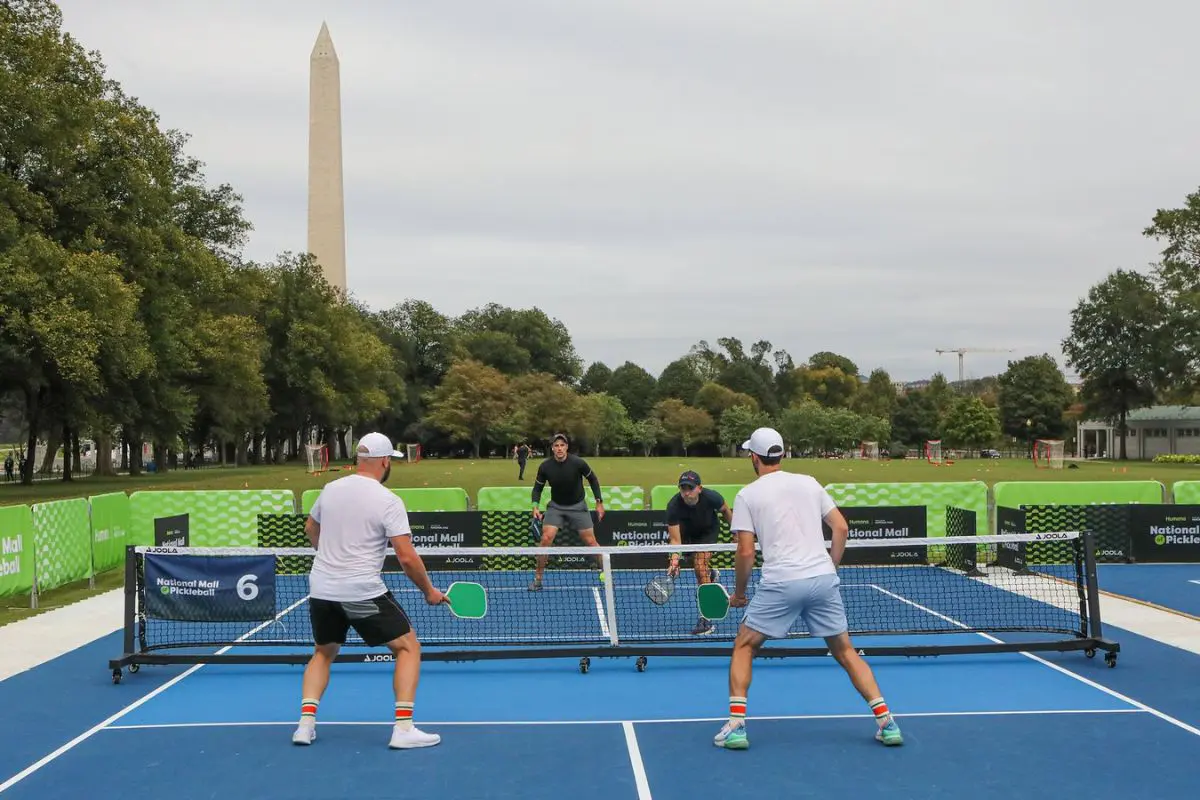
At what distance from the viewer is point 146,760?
7.20m

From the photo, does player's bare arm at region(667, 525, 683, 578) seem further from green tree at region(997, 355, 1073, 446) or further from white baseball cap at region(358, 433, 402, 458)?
green tree at region(997, 355, 1073, 446)

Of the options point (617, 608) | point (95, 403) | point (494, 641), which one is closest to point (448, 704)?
point (494, 641)

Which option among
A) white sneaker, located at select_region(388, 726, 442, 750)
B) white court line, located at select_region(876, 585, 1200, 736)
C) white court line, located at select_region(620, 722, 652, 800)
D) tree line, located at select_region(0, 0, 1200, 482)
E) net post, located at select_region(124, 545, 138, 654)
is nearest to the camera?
white court line, located at select_region(620, 722, 652, 800)

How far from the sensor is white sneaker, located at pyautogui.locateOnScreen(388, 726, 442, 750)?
24.1 feet

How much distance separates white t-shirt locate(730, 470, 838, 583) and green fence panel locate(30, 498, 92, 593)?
1160cm

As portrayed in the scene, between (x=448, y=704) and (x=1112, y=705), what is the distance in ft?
17.8

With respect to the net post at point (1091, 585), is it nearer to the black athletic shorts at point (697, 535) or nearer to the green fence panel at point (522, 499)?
the black athletic shorts at point (697, 535)

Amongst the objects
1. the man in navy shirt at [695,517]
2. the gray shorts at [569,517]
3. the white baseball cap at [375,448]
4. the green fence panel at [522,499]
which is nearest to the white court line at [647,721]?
the white baseball cap at [375,448]

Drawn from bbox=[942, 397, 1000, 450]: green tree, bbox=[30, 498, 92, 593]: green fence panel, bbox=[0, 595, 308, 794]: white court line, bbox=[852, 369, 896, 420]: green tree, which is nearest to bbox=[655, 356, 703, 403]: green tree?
bbox=[852, 369, 896, 420]: green tree

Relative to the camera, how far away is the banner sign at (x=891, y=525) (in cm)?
1888

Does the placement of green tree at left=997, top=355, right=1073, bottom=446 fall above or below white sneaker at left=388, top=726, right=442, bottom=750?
above

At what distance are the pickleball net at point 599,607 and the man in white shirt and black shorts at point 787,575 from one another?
59.0 inches

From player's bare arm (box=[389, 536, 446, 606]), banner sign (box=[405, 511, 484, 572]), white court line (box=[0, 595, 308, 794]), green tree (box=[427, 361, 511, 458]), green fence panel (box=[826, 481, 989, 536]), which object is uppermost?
green tree (box=[427, 361, 511, 458])

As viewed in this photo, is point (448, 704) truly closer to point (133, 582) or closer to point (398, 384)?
point (133, 582)
